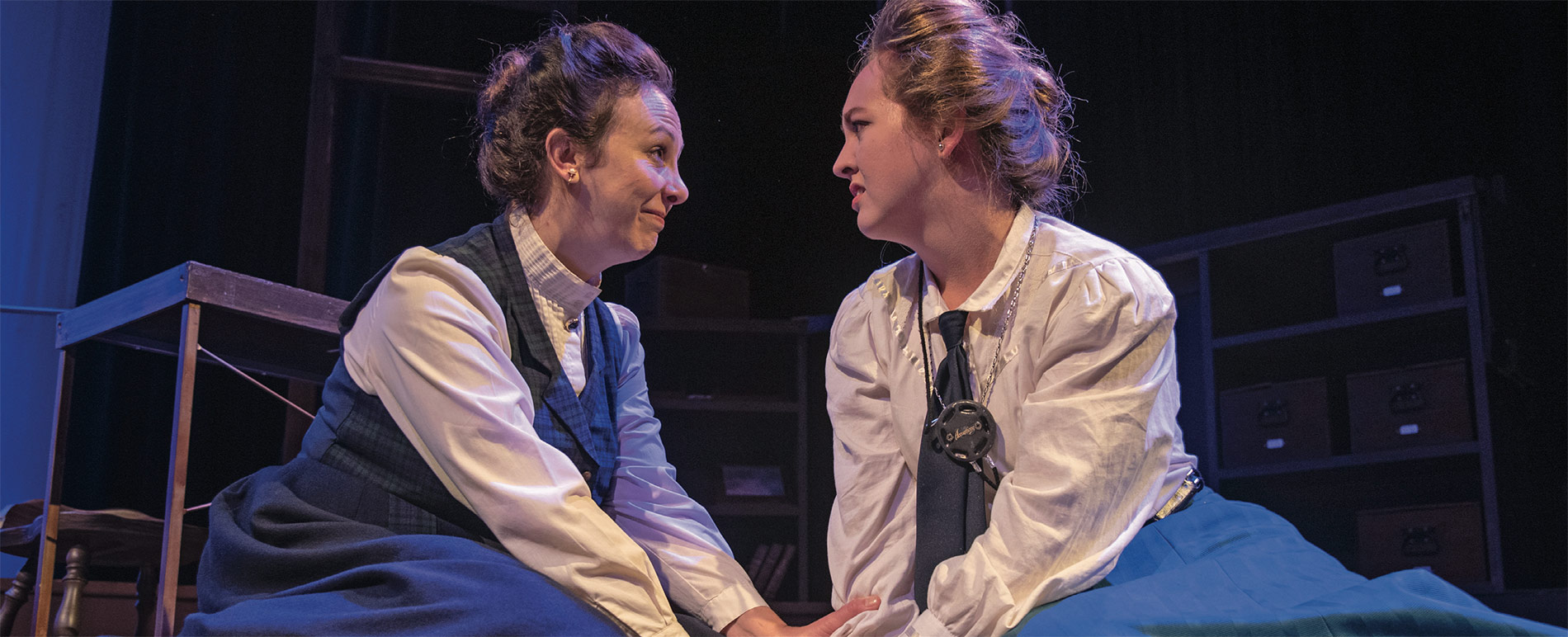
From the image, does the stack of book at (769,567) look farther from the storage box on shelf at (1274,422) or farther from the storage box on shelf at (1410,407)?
the storage box on shelf at (1410,407)

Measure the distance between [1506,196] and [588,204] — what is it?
2.58 m

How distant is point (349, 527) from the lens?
4.62 feet

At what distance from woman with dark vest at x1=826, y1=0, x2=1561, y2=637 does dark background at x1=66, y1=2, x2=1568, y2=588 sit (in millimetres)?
1793

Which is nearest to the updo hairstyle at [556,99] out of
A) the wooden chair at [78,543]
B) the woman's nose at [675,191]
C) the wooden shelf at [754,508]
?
the woman's nose at [675,191]

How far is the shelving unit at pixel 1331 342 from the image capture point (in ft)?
9.55

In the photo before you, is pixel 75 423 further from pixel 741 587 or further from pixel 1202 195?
pixel 1202 195

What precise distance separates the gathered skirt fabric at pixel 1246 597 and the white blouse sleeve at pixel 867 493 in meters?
0.28

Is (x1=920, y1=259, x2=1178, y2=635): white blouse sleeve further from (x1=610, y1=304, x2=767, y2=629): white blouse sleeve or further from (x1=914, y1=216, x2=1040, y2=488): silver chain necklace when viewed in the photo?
(x1=610, y1=304, x2=767, y2=629): white blouse sleeve

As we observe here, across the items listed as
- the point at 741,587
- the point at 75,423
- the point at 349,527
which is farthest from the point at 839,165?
the point at 75,423

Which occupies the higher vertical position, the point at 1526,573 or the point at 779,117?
the point at 779,117

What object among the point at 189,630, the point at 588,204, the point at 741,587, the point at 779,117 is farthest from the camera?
the point at 779,117

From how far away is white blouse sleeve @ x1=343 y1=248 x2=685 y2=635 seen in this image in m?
1.37

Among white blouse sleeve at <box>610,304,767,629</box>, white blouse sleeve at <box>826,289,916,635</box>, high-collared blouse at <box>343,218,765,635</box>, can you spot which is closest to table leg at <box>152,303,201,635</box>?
high-collared blouse at <box>343,218,765,635</box>

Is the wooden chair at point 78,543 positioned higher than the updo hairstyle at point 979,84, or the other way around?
the updo hairstyle at point 979,84
